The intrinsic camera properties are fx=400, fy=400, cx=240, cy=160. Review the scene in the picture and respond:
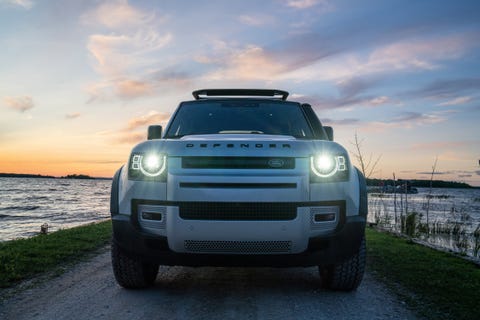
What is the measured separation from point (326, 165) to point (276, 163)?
0.43 m

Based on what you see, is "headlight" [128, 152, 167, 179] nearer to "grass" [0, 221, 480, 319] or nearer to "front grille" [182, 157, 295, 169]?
"front grille" [182, 157, 295, 169]

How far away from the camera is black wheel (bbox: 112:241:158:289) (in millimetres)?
3764

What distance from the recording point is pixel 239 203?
314cm

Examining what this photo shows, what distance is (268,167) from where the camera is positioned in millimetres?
3256

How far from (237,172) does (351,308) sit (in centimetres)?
155

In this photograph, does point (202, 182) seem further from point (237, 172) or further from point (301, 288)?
point (301, 288)

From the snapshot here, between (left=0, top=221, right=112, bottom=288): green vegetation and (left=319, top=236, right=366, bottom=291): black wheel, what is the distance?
3.51 meters

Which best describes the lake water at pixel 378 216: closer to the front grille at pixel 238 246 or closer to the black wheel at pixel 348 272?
the black wheel at pixel 348 272

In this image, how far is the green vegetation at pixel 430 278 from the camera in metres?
3.62

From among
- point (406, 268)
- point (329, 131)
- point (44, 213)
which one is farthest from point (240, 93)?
point (44, 213)

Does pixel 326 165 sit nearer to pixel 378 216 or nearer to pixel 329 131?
pixel 329 131

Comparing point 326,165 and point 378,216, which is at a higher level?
point 326,165

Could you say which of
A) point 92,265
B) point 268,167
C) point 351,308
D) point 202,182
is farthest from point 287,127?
point 92,265

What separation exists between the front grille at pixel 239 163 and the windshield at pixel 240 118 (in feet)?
4.31
